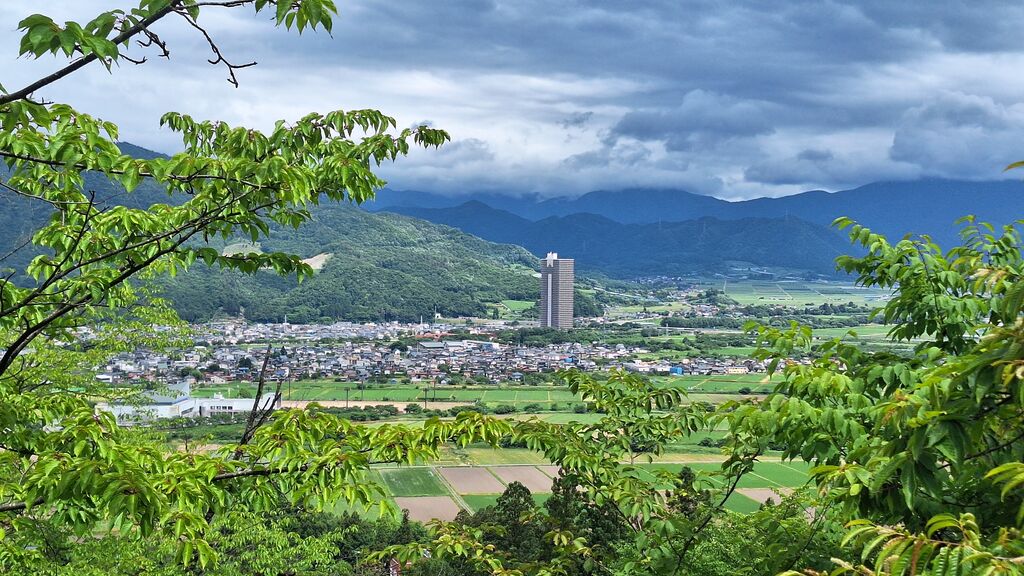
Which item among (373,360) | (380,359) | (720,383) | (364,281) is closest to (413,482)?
(720,383)

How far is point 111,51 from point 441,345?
80604 mm

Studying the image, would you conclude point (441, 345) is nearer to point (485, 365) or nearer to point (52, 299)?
point (485, 365)

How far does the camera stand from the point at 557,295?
108250 millimetres

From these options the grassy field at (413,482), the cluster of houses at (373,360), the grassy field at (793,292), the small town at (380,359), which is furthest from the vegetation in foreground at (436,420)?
the grassy field at (793,292)

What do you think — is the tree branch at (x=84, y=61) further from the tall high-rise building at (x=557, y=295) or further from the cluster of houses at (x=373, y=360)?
the tall high-rise building at (x=557, y=295)

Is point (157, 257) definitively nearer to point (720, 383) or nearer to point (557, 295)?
point (720, 383)

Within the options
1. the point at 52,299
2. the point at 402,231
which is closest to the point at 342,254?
the point at 402,231

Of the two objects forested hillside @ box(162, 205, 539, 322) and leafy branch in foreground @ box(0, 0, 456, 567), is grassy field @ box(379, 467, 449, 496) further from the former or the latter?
forested hillside @ box(162, 205, 539, 322)

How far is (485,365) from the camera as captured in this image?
65.9 m

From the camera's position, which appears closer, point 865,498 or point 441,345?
point 865,498

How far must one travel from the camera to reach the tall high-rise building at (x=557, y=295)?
10444 centimetres

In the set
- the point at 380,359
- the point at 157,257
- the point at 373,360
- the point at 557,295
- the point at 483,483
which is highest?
the point at 157,257

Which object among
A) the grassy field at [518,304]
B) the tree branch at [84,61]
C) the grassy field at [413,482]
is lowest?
the grassy field at [413,482]

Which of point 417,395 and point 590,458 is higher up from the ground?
point 590,458
